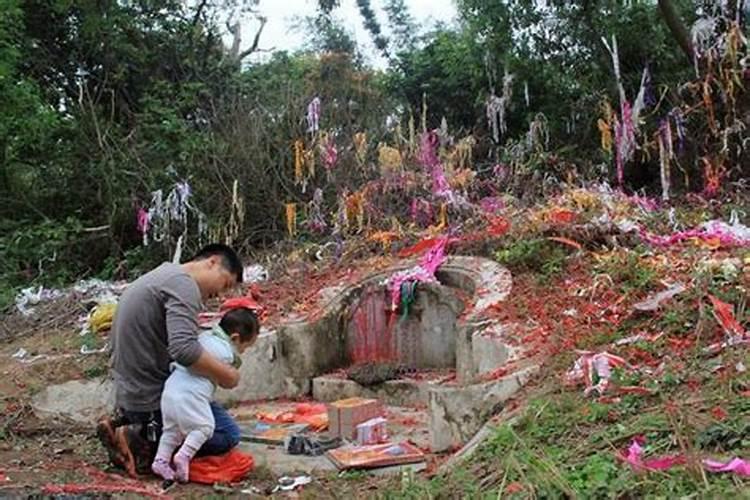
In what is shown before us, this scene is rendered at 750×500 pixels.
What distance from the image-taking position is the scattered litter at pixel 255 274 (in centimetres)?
942

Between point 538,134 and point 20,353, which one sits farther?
point 538,134

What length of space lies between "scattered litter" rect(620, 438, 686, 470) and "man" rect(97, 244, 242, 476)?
7.15 feet

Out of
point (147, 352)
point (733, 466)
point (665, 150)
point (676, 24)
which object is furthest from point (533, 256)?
point (676, 24)

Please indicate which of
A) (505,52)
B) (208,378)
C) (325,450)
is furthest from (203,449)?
(505,52)

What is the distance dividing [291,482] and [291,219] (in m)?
6.38

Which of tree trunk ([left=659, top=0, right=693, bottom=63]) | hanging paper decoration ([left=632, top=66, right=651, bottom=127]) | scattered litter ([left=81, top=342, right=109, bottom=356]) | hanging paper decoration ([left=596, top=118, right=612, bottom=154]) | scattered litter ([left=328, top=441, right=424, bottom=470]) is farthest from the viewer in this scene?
tree trunk ([left=659, top=0, right=693, bottom=63])

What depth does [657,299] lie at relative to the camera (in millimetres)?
5445

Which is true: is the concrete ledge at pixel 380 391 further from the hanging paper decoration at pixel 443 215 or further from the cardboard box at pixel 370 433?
the hanging paper decoration at pixel 443 215

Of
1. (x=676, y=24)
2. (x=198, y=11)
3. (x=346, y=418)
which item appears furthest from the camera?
(x=198, y=11)

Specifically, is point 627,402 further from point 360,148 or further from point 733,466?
point 360,148

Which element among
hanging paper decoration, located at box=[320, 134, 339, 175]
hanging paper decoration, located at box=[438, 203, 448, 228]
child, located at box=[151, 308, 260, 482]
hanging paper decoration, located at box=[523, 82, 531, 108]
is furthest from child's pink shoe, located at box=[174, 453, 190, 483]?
hanging paper decoration, located at box=[523, 82, 531, 108]

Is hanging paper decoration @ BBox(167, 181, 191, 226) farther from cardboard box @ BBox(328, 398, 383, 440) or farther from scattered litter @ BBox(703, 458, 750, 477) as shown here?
scattered litter @ BBox(703, 458, 750, 477)

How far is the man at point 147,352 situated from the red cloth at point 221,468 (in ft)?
0.36

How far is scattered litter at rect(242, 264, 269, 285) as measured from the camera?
30.9 feet
